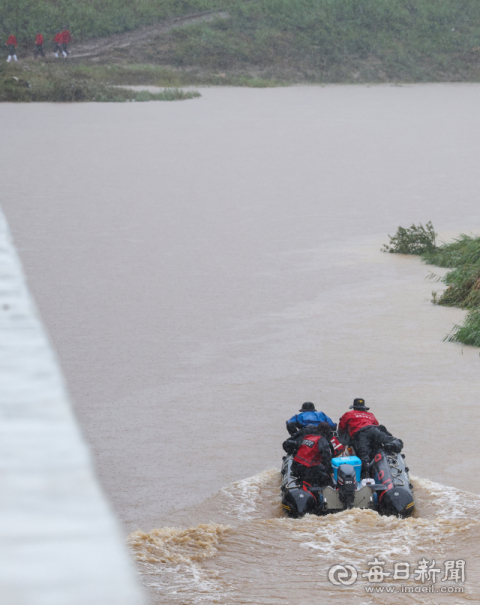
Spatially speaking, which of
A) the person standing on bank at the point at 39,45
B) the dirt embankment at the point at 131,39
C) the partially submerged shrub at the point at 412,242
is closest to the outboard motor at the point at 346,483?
the partially submerged shrub at the point at 412,242

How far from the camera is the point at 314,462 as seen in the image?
7.00 meters

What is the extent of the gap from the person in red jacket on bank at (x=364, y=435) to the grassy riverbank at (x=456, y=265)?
4473 mm

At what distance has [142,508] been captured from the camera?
7.48 meters

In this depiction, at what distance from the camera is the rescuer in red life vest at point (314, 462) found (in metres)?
6.98

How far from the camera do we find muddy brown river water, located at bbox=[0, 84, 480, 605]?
6.49 m

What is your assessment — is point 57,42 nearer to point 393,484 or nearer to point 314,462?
point 314,462

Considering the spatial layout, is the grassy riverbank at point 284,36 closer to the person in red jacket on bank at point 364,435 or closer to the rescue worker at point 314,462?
the person in red jacket on bank at point 364,435

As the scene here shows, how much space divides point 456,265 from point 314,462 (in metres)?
9.29

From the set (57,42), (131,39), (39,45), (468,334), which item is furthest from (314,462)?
(131,39)

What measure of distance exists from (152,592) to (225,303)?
800 cm

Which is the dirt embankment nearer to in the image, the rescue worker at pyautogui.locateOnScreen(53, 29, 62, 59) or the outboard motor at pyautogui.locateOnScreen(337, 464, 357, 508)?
the rescue worker at pyautogui.locateOnScreen(53, 29, 62, 59)

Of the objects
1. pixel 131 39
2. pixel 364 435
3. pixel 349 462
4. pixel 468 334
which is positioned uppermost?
pixel 131 39

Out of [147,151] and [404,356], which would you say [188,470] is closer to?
[404,356]

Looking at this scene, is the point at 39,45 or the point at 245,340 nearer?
the point at 245,340
